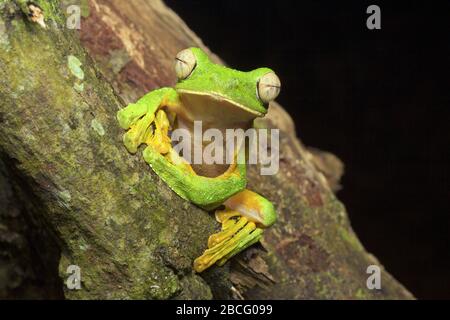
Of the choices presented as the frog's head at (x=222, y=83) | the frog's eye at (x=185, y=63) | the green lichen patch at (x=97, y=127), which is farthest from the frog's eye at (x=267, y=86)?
the green lichen patch at (x=97, y=127)

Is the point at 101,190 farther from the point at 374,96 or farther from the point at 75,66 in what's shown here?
the point at 374,96

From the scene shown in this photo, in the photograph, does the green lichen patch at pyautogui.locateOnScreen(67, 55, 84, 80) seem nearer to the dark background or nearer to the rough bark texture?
the rough bark texture

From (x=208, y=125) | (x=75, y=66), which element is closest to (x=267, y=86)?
(x=208, y=125)

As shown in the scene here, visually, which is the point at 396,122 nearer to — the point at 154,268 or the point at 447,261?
the point at 447,261

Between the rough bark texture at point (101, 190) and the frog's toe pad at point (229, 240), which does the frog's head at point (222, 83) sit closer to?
the rough bark texture at point (101, 190)

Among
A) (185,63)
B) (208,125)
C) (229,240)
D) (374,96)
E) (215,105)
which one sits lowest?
(229,240)

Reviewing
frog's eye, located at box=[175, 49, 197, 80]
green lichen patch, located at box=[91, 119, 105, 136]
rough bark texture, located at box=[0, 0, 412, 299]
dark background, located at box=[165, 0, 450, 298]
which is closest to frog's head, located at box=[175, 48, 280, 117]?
frog's eye, located at box=[175, 49, 197, 80]
